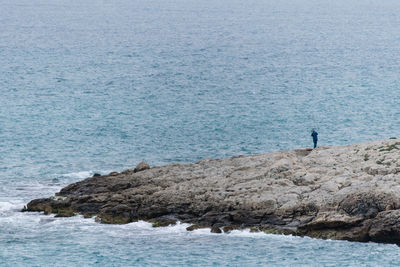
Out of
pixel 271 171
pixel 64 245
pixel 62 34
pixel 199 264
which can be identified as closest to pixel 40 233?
pixel 64 245

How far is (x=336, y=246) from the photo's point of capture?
46.9 meters

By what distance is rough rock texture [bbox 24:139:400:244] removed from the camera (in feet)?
158

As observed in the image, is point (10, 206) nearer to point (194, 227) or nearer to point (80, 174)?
point (80, 174)

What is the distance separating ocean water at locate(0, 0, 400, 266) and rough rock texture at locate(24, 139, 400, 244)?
121 cm

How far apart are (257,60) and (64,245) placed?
93.0 m

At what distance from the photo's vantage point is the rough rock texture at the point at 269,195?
48094 mm

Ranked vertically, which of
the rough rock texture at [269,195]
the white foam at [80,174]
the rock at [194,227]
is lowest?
the rock at [194,227]

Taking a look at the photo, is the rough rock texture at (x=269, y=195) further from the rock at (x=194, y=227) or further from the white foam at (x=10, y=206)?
the white foam at (x=10, y=206)

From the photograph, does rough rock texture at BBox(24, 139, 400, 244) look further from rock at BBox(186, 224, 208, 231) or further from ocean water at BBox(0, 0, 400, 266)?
ocean water at BBox(0, 0, 400, 266)

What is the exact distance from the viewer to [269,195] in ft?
169

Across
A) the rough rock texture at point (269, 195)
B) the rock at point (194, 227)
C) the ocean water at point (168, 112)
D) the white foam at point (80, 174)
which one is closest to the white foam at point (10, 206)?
the ocean water at point (168, 112)

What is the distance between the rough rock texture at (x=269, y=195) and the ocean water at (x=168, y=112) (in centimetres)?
121

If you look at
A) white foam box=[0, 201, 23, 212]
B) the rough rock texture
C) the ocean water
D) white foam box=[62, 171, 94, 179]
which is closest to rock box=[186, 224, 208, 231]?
the rough rock texture

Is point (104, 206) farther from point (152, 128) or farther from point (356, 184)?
point (152, 128)
